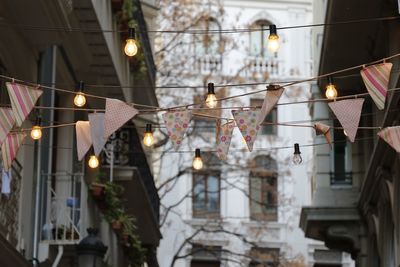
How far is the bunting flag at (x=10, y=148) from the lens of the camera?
42.3ft

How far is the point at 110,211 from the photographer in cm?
2317

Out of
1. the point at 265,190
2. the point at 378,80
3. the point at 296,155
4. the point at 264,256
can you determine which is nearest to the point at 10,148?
the point at 296,155

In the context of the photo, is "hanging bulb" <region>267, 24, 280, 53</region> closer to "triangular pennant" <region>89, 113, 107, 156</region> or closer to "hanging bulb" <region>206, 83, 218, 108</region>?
"hanging bulb" <region>206, 83, 218, 108</region>

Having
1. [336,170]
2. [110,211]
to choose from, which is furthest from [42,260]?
[336,170]

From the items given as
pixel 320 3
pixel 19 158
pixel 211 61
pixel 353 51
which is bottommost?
pixel 19 158

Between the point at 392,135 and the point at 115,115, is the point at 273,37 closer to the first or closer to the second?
the point at 392,135

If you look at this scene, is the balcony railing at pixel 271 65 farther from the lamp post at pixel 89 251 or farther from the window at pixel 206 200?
the lamp post at pixel 89 251

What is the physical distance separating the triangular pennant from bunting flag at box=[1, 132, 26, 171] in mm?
954

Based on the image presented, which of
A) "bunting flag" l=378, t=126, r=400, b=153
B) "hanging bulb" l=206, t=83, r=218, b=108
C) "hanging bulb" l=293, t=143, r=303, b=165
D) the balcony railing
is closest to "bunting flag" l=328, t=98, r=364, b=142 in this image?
"bunting flag" l=378, t=126, r=400, b=153

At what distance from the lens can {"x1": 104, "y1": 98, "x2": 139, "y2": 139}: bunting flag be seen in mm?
12367

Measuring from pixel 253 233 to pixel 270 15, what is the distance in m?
9.77

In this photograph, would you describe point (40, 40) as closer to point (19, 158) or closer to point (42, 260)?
point (19, 158)

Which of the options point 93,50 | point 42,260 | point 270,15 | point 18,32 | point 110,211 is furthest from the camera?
point 270,15

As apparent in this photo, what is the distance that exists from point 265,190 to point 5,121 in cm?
2940
